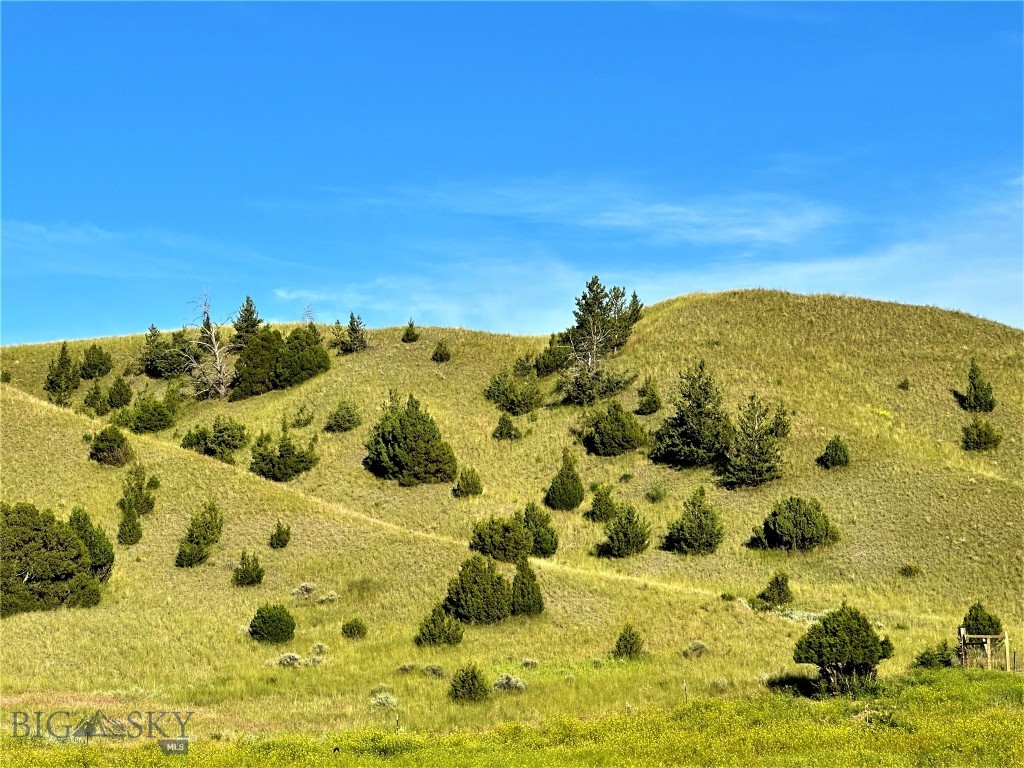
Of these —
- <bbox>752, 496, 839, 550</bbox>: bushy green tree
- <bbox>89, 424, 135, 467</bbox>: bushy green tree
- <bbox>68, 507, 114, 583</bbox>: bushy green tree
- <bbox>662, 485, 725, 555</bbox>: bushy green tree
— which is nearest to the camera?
<bbox>68, 507, 114, 583</bbox>: bushy green tree

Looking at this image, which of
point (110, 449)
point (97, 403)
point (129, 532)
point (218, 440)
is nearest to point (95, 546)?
point (129, 532)

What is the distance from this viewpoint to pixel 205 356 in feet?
281

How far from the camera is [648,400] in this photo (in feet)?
222

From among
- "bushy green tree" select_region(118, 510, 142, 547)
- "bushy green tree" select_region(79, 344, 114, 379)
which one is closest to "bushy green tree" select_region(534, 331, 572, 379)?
"bushy green tree" select_region(118, 510, 142, 547)

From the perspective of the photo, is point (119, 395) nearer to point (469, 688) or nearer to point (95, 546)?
point (95, 546)

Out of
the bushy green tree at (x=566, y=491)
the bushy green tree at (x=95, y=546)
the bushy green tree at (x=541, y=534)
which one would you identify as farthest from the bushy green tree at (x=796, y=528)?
the bushy green tree at (x=95, y=546)

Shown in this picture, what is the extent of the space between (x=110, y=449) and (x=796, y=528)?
42.4 metres

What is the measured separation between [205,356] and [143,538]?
42500mm

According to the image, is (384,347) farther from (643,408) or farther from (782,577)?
(782,577)

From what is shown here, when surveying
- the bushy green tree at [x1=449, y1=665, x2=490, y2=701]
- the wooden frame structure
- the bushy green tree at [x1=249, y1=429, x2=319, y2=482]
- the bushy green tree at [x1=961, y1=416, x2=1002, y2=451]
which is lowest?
the bushy green tree at [x1=449, y1=665, x2=490, y2=701]

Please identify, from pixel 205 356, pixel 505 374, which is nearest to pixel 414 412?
pixel 505 374

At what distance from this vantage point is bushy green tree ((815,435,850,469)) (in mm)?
56219

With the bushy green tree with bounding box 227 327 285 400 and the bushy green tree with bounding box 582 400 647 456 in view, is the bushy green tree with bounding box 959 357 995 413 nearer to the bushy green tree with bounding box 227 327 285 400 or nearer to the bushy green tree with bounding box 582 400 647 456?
the bushy green tree with bounding box 582 400 647 456

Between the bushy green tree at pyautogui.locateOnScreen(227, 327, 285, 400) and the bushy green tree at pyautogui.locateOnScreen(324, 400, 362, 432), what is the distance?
1174 cm
